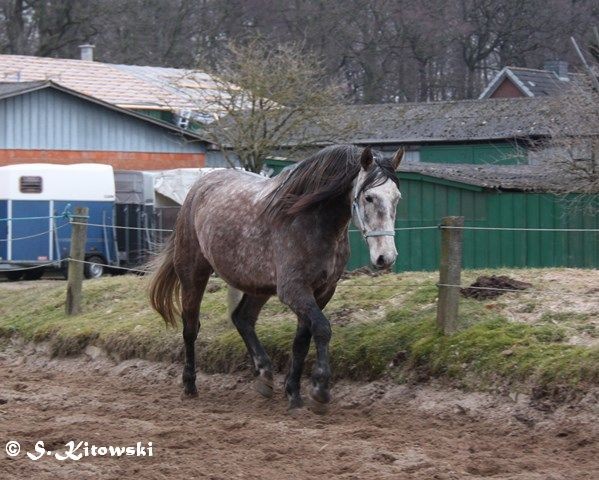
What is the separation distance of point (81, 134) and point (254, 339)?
19705 mm

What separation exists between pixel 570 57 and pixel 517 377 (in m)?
43.0

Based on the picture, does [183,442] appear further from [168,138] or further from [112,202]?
[168,138]

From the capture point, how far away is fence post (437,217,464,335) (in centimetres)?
838

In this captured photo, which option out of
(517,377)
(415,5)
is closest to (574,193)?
(517,377)

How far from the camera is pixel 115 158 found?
91.5 ft

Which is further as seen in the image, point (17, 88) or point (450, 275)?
point (17, 88)

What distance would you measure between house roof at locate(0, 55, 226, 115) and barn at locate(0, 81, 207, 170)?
345 centimetres

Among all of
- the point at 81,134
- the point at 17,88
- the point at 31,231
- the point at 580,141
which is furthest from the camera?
the point at 81,134

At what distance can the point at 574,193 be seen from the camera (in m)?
20.4

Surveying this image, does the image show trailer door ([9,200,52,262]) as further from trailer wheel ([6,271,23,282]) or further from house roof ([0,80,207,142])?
house roof ([0,80,207,142])

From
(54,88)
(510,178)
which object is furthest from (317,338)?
(54,88)

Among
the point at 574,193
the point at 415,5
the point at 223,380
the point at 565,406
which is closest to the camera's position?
the point at 565,406
